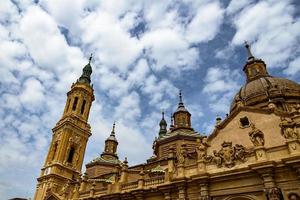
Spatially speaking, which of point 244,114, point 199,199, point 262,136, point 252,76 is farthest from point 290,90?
point 199,199

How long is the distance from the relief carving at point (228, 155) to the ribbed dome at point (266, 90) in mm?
8023

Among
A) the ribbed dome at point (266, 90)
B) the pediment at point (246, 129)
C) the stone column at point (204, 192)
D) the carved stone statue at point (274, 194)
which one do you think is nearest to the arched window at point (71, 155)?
the ribbed dome at point (266, 90)

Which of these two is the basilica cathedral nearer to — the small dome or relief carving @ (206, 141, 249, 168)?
relief carving @ (206, 141, 249, 168)

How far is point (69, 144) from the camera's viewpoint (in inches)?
1622

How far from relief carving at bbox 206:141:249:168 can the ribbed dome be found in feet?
26.3

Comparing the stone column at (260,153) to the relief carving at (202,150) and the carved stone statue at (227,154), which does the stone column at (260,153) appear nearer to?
the carved stone statue at (227,154)

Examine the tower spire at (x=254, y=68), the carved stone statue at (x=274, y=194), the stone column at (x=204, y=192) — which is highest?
the tower spire at (x=254, y=68)

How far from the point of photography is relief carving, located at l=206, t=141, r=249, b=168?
17.6 meters

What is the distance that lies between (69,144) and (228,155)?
30.1 meters

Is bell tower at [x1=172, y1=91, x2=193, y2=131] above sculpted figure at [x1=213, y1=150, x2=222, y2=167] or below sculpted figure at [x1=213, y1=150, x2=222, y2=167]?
above

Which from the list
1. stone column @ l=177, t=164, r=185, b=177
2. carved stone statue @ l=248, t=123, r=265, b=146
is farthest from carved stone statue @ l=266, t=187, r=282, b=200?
stone column @ l=177, t=164, r=185, b=177

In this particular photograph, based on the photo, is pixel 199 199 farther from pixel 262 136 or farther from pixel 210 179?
pixel 262 136

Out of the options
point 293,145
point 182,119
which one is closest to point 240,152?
point 293,145

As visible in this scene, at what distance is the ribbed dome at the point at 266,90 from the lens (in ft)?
87.3
